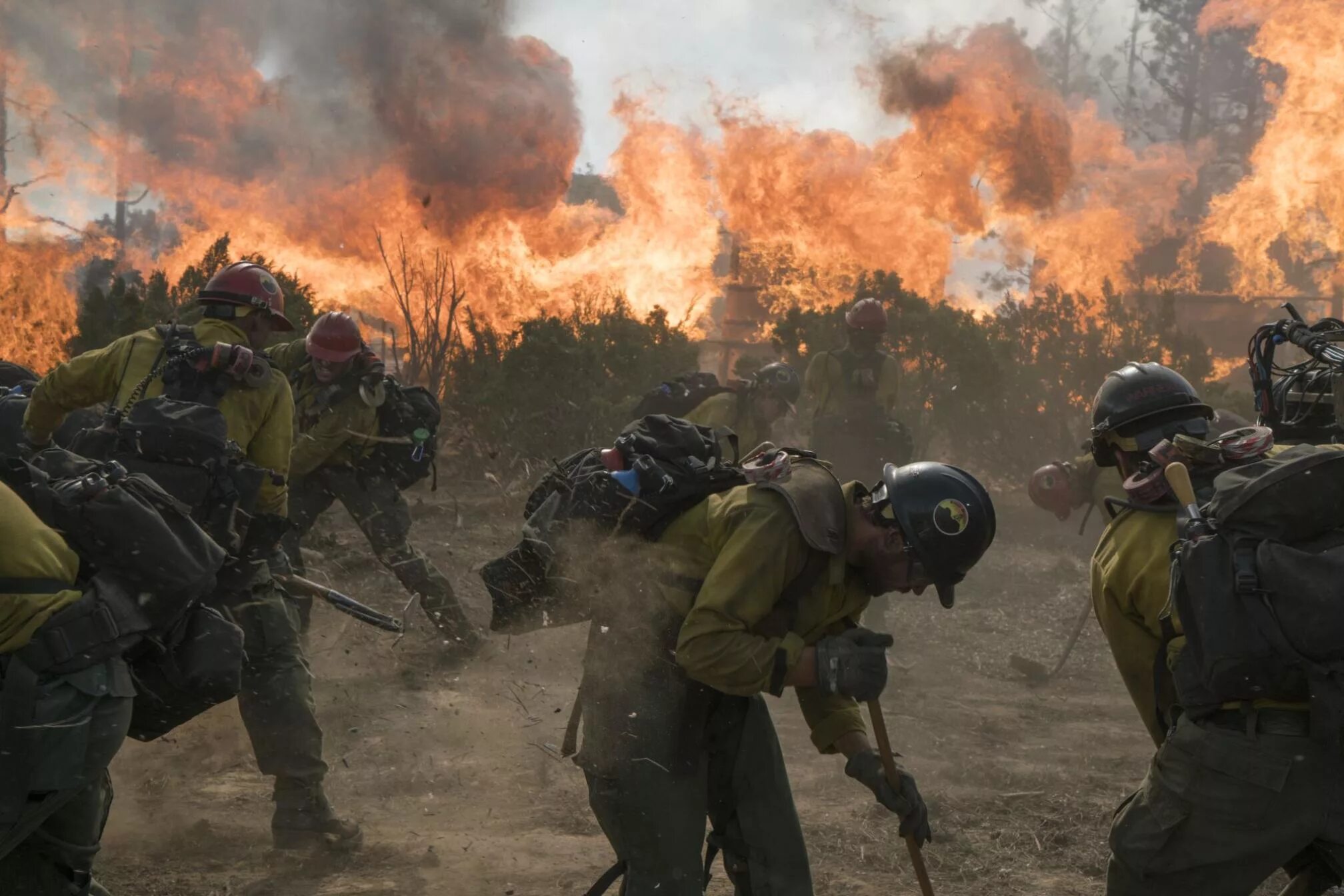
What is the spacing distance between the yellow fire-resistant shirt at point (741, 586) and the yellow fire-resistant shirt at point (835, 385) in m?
6.72

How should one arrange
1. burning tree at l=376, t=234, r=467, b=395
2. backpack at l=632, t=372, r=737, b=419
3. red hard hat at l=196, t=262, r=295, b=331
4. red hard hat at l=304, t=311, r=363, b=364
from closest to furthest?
red hard hat at l=196, t=262, r=295, b=331
red hard hat at l=304, t=311, r=363, b=364
backpack at l=632, t=372, r=737, b=419
burning tree at l=376, t=234, r=467, b=395

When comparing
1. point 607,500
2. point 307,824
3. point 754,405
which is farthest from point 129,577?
point 754,405

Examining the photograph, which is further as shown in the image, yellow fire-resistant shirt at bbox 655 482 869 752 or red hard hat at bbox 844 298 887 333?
red hard hat at bbox 844 298 887 333

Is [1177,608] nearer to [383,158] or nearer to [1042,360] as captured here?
[1042,360]

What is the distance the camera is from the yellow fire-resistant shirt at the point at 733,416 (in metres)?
8.06

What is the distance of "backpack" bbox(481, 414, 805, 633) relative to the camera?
336 centimetres

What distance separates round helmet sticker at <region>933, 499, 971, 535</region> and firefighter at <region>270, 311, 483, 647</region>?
4.53 m

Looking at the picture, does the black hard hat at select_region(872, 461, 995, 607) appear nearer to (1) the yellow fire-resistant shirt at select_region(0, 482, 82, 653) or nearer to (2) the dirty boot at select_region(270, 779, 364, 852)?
(1) the yellow fire-resistant shirt at select_region(0, 482, 82, 653)

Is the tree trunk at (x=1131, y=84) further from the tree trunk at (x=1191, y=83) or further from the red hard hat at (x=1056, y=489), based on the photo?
the red hard hat at (x=1056, y=489)

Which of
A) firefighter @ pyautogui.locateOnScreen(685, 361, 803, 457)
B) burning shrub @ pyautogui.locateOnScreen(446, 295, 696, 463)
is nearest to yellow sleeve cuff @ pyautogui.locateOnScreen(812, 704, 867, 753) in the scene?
firefighter @ pyautogui.locateOnScreen(685, 361, 803, 457)

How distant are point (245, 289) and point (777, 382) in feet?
13.3

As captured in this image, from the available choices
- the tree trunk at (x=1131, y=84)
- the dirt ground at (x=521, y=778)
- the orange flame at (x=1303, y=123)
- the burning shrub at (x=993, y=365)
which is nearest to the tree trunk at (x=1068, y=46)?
the tree trunk at (x=1131, y=84)

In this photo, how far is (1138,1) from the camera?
140 ft

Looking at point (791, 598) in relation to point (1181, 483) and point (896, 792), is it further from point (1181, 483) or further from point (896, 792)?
point (1181, 483)
